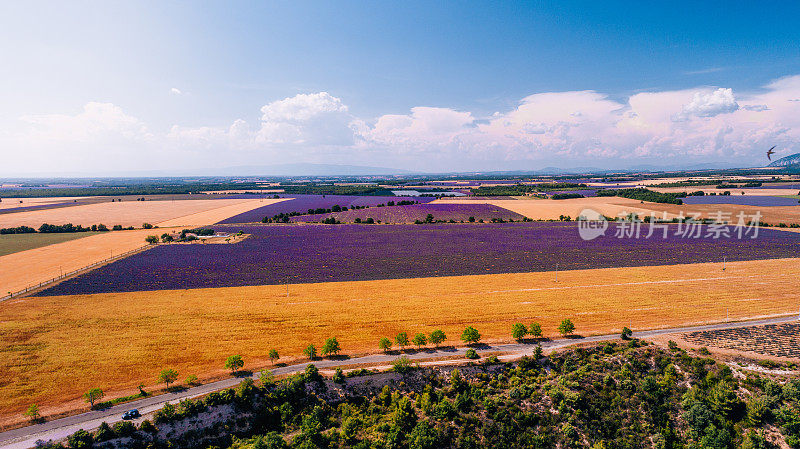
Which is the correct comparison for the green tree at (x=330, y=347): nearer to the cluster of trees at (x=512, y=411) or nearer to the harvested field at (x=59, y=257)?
the cluster of trees at (x=512, y=411)

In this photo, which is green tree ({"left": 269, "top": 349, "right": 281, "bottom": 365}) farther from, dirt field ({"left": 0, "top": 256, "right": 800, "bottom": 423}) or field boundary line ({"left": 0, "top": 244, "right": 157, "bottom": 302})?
field boundary line ({"left": 0, "top": 244, "right": 157, "bottom": 302})

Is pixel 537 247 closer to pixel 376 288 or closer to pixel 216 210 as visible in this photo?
pixel 376 288

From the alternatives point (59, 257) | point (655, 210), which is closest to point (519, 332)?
point (59, 257)

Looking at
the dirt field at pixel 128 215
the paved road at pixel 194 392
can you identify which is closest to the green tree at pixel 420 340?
the paved road at pixel 194 392

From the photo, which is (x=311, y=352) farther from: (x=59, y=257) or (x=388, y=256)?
(x=59, y=257)

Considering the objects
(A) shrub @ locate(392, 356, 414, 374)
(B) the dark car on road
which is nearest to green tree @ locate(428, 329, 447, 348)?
(A) shrub @ locate(392, 356, 414, 374)

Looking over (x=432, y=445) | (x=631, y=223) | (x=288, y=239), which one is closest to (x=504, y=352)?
(x=432, y=445)

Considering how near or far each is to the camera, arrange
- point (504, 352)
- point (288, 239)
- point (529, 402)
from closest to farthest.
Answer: point (529, 402) → point (504, 352) → point (288, 239)
